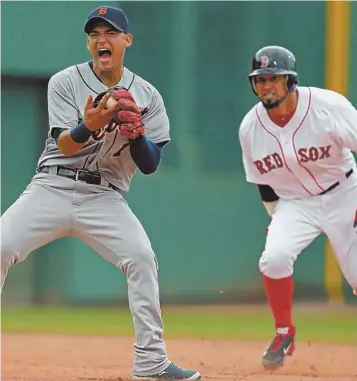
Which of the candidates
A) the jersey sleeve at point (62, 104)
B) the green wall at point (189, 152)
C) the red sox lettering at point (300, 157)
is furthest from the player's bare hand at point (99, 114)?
the green wall at point (189, 152)

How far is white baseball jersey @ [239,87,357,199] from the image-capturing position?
4797mm

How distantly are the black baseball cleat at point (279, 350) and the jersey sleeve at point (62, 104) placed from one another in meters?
1.70

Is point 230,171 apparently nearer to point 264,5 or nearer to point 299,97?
point 264,5

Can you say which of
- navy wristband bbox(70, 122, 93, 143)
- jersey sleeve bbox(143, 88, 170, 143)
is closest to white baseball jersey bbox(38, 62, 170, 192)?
jersey sleeve bbox(143, 88, 170, 143)

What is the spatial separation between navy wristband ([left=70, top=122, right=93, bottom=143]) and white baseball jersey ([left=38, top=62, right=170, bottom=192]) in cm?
13

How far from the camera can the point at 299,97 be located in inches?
193

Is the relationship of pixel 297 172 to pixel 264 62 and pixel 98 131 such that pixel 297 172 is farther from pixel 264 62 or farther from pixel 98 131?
pixel 98 131

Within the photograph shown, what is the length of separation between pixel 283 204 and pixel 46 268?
13.5ft

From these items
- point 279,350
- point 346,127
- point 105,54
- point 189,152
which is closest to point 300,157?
point 346,127

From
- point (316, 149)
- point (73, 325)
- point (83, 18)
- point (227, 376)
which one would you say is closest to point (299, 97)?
point (316, 149)

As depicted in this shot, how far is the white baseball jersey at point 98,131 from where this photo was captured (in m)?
3.91

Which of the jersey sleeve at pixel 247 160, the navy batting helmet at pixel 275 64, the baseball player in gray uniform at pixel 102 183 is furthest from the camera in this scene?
the jersey sleeve at pixel 247 160

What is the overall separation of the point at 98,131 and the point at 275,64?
1.16 metres

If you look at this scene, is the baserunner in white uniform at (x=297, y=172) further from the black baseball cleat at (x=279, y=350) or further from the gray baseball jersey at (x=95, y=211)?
the gray baseball jersey at (x=95, y=211)
